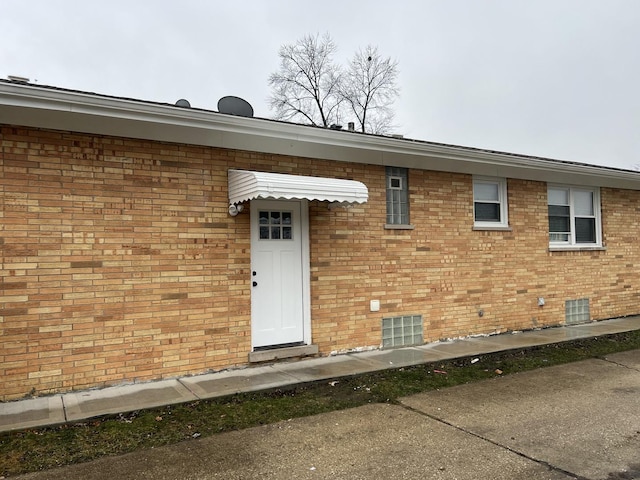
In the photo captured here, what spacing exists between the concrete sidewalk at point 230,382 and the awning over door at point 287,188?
217 centimetres

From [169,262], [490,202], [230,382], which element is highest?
[490,202]

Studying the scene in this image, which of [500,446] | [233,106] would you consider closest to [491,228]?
[233,106]

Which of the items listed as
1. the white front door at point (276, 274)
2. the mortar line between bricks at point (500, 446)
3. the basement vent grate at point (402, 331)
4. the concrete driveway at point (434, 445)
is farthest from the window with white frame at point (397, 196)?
the mortar line between bricks at point (500, 446)

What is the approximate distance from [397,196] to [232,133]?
121 inches

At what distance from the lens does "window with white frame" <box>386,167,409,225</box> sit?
7.93m

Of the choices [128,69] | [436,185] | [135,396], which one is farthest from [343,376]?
[128,69]

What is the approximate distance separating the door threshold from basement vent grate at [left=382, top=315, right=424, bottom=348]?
4.38 feet

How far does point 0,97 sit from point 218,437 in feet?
12.5

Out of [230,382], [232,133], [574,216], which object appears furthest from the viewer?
[574,216]

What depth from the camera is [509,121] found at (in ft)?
93.9

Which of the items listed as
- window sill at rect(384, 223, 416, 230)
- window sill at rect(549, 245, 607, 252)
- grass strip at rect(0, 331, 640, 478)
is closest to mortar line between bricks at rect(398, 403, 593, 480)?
grass strip at rect(0, 331, 640, 478)

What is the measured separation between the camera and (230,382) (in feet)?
19.0

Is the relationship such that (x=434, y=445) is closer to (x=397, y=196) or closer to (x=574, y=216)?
(x=397, y=196)

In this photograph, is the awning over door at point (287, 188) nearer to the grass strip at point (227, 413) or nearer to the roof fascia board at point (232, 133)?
the roof fascia board at point (232, 133)
